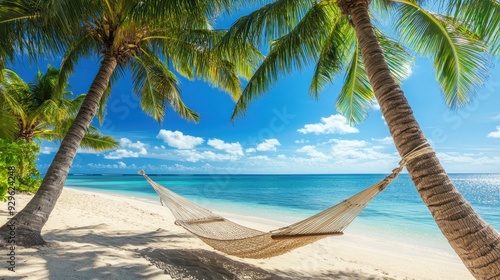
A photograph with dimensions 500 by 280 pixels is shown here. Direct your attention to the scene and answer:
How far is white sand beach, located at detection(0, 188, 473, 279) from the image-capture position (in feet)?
6.11

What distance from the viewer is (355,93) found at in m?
3.77

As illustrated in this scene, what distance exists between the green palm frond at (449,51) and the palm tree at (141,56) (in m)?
1.53

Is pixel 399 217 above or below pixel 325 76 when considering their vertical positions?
below

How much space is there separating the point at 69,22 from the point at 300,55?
6.36ft

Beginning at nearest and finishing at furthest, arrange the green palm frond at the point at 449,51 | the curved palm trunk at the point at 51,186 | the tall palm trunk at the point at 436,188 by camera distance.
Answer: the tall palm trunk at the point at 436,188 → the curved palm trunk at the point at 51,186 → the green palm frond at the point at 449,51

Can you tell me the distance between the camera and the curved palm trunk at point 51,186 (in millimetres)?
2270

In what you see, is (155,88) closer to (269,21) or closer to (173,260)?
(269,21)

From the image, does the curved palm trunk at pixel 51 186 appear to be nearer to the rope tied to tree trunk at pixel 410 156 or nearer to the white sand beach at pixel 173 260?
the white sand beach at pixel 173 260

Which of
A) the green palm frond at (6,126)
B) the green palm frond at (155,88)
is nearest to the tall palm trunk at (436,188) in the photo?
the green palm frond at (155,88)

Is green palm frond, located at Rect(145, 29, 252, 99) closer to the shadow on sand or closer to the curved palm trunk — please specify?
the curved palm trunk

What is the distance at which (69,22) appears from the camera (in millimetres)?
2303

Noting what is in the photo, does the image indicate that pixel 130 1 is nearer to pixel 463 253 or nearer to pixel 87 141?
pixel 463 253

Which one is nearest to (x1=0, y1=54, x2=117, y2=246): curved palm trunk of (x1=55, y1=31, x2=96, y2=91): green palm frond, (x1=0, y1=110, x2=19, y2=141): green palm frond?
(x1=55, y1=31, x2=96, y2=91): green palm frond

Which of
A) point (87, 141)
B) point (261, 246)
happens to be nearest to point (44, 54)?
point (261, 246)
